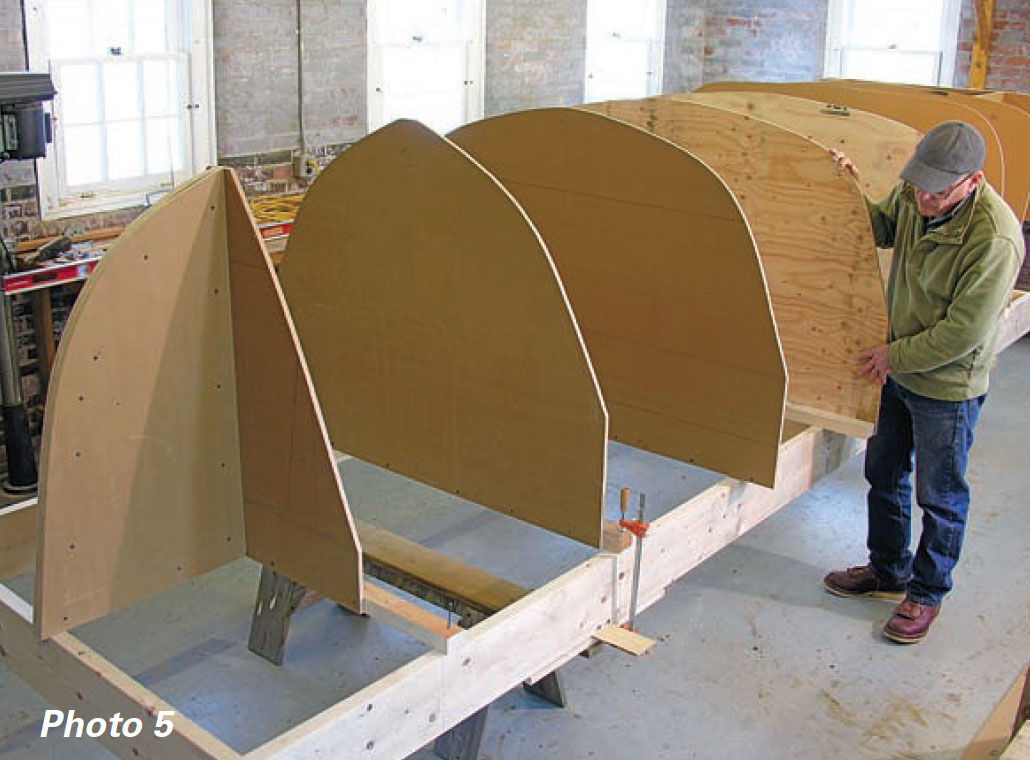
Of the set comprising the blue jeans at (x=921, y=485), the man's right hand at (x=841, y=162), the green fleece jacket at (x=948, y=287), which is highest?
the man's right hand at (x=841, y=162)

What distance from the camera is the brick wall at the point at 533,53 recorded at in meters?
6.54

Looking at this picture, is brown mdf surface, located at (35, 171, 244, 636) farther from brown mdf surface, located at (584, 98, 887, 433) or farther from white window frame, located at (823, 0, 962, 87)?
white window frame, located at (823, 0, 962, 87)

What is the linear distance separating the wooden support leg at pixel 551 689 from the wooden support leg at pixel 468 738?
0.32 metres

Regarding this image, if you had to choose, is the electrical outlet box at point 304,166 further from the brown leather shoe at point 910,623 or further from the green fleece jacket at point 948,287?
the brown leather shoe at point 910,623

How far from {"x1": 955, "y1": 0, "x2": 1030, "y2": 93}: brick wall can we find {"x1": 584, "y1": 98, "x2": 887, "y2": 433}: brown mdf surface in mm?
4339

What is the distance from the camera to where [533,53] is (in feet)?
22.2

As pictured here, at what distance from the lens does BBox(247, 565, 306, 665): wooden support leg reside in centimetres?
321

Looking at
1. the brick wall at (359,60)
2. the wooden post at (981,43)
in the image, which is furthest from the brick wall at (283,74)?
the wooden post at (981,43)

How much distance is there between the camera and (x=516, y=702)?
314 cm

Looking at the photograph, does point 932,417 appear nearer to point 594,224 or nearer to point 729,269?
point 729,269

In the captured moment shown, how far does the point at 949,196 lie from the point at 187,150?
3.19 m

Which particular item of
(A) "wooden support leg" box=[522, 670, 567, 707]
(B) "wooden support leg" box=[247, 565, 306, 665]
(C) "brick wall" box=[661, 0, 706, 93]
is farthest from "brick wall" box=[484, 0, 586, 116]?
(A) "wooden support leg" box=[522, 670, 567, 707]

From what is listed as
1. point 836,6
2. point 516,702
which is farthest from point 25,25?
point 836,6

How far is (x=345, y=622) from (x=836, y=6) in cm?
580
